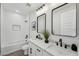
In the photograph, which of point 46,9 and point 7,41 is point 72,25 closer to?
point 46,9

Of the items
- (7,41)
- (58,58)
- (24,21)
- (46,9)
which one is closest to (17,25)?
(24,21)

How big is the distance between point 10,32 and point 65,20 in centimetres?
256

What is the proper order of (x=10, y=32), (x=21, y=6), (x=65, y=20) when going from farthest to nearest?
1. (x=10, y=32)
2. (x=21, y=6)
3. (x=65, y=20)

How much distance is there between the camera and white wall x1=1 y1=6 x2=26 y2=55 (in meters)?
2.56

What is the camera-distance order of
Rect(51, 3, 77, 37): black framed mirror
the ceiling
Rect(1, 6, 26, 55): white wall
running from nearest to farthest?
1. Rect(51, 3, 77, 37): black framed mirror
2. the ceiling
3. Rect(1, 6, 26, 55): white wall

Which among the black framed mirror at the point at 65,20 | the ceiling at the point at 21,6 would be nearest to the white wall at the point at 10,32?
the ceiling at the point at 21,6

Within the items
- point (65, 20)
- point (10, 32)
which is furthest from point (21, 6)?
point (65, 20)

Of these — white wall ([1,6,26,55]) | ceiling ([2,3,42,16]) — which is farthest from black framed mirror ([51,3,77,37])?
white wall ([1,6,26,55])

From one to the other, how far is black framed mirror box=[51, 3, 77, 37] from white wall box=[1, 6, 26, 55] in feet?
7.10

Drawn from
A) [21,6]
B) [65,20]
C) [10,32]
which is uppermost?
[21,6]

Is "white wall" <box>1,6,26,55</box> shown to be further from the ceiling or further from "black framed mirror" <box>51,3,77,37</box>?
"black framed mirror" <box>51,3,77,37</box>

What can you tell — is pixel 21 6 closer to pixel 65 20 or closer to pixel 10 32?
pixel 10 32

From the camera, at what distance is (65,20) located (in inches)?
45.6

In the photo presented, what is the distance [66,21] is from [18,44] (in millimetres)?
2687
